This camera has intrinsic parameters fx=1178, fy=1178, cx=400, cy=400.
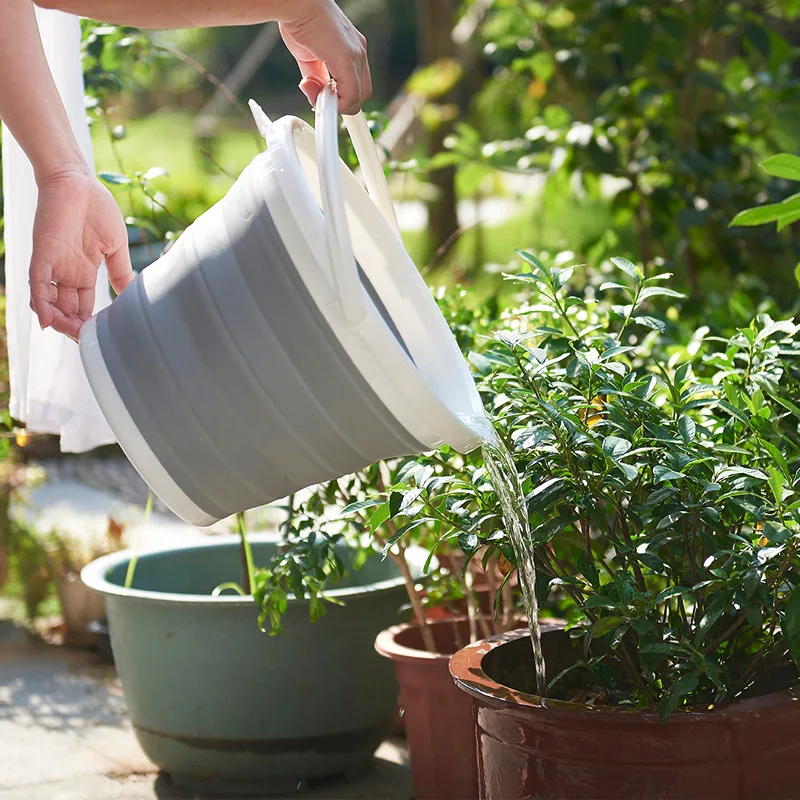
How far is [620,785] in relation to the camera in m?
1.35

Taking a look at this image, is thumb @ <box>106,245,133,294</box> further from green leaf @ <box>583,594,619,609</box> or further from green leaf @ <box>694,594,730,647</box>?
green leaf @ <box>694,594,730,647</box>

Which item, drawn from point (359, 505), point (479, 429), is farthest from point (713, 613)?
point (359, 505)

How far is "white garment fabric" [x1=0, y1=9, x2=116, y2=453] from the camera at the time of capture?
1931mm

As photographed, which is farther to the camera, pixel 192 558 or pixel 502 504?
pixel 192 558

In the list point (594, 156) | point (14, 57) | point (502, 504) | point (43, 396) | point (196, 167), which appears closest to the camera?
point (14, 57)

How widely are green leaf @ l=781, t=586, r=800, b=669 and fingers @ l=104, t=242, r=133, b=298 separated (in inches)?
34.4

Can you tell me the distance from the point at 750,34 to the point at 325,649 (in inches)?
74.1

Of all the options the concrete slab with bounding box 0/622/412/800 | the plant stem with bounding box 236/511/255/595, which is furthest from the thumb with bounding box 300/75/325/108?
the concrete slab with bounding box 0/622/412/800

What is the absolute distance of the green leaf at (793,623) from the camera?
1.32m

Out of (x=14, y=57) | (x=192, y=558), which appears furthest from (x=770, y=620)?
(x=192, y=558)

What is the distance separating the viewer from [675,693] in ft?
4.26

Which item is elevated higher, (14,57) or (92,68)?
(92,68)

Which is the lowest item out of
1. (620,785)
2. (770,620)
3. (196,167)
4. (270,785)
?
(270,785)

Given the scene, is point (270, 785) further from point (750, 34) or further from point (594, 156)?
point (750, 34)
